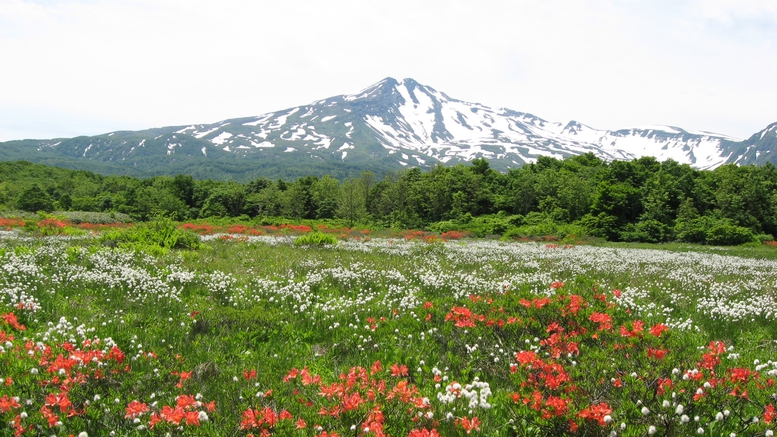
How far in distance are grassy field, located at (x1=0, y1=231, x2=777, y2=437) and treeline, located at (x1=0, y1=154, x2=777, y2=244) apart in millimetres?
41029

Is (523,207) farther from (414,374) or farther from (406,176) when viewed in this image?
(414,374)

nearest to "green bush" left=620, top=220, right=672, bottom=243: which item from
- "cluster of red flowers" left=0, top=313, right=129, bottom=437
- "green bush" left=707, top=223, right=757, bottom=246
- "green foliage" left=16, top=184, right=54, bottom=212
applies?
"green bush" left=707, top=223, right=757, bottom=246

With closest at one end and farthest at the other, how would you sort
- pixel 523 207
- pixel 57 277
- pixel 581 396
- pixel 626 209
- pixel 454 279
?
pixel 581 396
pixel 57 277
pixel 454 279
pixel 626 209
pixel 523 207

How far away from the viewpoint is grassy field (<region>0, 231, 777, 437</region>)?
10.9ft

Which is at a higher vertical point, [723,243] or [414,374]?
[414,374]

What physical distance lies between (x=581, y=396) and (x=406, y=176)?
3339 inches

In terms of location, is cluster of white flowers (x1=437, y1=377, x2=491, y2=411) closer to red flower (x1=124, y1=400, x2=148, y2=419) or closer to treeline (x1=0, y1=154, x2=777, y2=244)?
red flower (x1=124, y1=400, x2=148, y2=419)

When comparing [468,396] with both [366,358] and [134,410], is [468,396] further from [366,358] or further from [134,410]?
[134,410]

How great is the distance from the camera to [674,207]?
184 feet

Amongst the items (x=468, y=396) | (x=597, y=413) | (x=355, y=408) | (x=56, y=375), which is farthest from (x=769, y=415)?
(x=56, y=375)

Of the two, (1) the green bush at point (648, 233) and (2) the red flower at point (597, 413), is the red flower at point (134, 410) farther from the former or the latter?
(1) the green bush at point (648, 233)

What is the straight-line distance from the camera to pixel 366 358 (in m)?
5.63

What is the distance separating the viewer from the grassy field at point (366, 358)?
333 cm

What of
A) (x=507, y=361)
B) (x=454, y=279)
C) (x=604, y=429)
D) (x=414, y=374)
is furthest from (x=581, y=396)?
(x=454, y=279)
